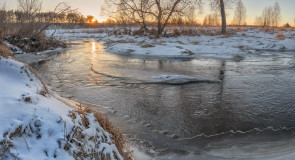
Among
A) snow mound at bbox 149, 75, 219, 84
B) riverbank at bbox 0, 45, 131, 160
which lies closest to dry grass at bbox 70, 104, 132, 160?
riverbank at bbox 0, 45, 131, 160

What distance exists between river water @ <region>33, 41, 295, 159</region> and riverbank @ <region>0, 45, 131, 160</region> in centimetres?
94

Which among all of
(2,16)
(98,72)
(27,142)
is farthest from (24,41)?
(27,142)

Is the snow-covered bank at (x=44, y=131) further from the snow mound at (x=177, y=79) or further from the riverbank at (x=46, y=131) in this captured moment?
the snow mound at (x=177, y=79)

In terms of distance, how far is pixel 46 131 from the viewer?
2084mm

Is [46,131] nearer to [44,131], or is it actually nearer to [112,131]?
[44,131]

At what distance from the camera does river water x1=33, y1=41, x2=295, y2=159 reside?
325cm

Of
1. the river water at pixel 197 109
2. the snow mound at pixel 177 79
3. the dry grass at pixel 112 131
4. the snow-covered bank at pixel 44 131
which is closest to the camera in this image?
the snow-covered bank at pixel 44 131

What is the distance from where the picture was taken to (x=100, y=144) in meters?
2.27

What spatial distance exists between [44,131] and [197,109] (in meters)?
3.20

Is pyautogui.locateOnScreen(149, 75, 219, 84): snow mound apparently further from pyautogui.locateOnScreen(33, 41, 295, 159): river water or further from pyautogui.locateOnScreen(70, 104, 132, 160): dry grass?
pyautogui.locateOnScreen(70, 104, 132, 160): dry grass

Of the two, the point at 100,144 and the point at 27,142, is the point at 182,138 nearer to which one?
the point at 100,144

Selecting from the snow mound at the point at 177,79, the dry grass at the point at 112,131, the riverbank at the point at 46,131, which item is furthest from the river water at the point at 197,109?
the riverbank at the point at 46,131

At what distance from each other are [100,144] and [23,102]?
0.92 m

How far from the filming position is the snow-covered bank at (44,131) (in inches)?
73.7
